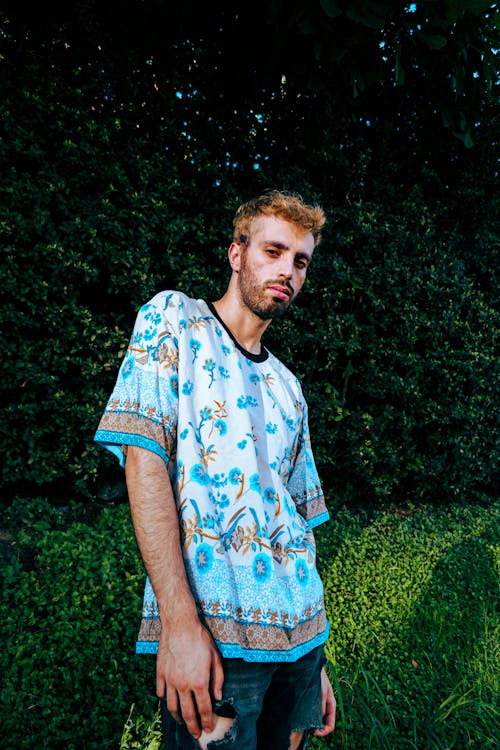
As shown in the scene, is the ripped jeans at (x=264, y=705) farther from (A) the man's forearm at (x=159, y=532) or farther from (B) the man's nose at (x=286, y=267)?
(B) the man's nose at (x=286, y=267)

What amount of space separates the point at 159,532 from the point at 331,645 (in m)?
2.65

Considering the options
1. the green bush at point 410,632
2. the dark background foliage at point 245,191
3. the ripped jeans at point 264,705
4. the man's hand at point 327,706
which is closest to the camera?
the ripped jeans at point 264,705

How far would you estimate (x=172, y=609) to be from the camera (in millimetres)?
1032

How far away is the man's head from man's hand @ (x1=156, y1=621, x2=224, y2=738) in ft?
3.71

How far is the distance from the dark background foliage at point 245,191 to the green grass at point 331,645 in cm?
74

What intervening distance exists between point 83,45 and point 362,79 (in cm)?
204

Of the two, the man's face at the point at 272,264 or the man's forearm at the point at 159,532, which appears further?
the man's face at the point at 272,264

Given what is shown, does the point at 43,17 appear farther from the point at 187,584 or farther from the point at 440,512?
the point at 440,512

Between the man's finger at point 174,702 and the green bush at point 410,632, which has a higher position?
the man's finger at point 174,702

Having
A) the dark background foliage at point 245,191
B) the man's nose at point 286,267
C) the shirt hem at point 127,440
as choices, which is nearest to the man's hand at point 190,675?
the shirt hem at point 127,440

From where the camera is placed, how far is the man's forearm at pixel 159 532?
3.43 feet

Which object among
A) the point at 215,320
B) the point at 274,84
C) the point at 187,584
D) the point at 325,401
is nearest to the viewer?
the point at 187,584

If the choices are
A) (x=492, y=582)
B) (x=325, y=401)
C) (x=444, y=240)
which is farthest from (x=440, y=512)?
(x=444, y=240)

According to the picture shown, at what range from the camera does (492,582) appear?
4090mm
